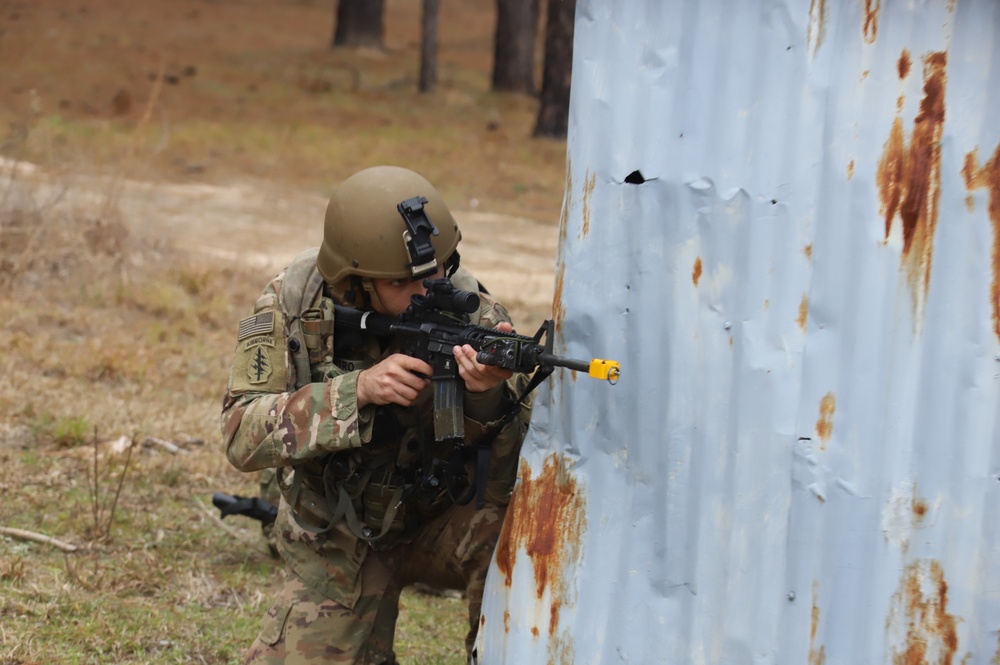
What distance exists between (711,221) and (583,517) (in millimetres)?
715

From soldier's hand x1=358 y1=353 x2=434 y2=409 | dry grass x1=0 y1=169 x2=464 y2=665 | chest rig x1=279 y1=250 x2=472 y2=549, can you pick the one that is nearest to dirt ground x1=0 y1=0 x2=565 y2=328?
dry grass x1=0 y1=169 x2=464 y2=665

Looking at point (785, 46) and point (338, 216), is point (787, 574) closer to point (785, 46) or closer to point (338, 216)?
point (785, 46)

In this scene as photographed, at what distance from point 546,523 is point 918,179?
3.57 feet

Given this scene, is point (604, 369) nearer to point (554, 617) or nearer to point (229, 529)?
point (554, 617)

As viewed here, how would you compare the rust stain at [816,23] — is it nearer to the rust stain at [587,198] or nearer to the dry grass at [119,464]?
the rust stain at [587,198]

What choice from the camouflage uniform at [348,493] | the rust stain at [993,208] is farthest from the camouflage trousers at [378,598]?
the rust stain at [993,208]

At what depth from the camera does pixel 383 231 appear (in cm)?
304

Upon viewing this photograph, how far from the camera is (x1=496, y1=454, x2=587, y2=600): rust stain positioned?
268 cm

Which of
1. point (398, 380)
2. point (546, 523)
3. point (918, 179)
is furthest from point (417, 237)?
point (918, 179)

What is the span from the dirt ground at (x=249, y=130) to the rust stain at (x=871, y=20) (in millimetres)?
6098

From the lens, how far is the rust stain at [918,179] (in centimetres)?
229

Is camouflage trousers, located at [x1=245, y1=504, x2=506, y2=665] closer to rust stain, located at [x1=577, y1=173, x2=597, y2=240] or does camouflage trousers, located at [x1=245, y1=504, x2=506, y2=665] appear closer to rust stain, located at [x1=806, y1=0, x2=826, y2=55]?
rust stain, located at [x1=577, y1=173, x2=597, y2=240]

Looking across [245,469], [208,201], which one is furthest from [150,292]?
[245,469]

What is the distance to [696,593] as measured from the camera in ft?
8.26
